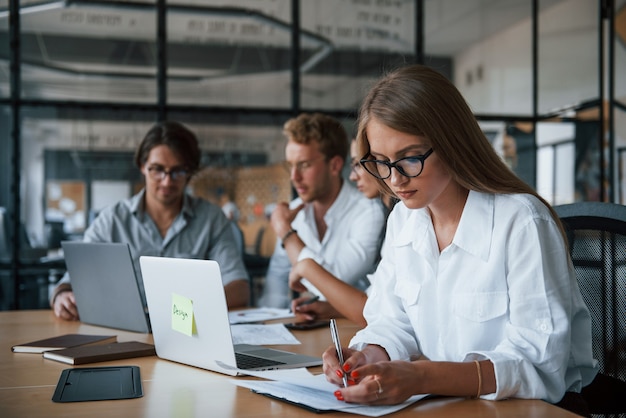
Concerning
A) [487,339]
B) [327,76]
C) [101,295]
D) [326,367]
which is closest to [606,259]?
[487,339]

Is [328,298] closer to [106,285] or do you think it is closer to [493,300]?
Answer: [106,285]

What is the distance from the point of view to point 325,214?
11.6 ft

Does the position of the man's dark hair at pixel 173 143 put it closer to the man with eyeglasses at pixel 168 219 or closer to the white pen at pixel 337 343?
the man with eyeglasses at pixel 168 219

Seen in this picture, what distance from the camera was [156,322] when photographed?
1925 mm

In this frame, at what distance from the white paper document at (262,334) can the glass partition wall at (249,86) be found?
2359 millimetres

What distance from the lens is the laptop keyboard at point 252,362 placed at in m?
1.78

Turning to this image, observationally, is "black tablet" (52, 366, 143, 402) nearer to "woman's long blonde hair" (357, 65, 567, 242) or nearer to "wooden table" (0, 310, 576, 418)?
"wooden table" (0, 310, 576, 418)

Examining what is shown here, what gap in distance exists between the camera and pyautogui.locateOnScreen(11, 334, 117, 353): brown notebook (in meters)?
2.09

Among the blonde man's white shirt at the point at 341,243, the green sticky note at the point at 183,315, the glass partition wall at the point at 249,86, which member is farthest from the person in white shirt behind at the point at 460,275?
the glass partition wall at the point at 249,86

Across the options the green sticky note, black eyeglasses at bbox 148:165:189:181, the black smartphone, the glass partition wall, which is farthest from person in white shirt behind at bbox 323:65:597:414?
the glass partition wall

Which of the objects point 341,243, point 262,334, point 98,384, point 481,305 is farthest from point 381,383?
point 341,243

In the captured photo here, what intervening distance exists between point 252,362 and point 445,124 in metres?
0.73

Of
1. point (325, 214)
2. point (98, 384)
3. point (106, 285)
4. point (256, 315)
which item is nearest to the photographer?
point (98, 384)

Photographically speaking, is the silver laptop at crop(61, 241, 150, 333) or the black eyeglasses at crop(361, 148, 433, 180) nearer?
the black eyeglasses at crop(361, 148, 433, 180)
